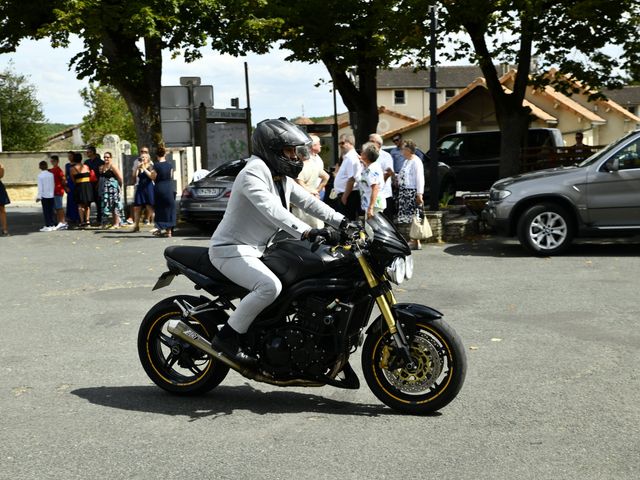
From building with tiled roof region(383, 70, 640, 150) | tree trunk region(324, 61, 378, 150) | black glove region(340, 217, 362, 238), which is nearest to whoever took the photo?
black glove region(340, 217, 362, 238)

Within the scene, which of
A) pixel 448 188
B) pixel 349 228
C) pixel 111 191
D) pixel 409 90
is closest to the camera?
pixel 349 228

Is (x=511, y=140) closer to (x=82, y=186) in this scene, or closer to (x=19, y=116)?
(x=82, y=186)

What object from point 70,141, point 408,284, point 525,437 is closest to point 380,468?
point 525,437

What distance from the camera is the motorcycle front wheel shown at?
587 centimetres

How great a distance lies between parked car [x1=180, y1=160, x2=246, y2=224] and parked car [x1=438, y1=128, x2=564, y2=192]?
9831 millimetres

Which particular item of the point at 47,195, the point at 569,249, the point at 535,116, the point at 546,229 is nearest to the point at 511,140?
the point at 569,249

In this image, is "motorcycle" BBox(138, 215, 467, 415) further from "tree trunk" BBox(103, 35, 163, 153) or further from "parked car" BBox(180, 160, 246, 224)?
"tree trunk" BBox(103, 35, 163, 153)

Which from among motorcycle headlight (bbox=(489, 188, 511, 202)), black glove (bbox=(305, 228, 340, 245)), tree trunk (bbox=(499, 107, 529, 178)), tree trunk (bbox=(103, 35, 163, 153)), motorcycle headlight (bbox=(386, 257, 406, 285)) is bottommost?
motorcycle headlight (bbox=(386, 257, 406, 285))

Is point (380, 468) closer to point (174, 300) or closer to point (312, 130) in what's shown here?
point (174, 300)

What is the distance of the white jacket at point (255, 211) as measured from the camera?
5.94m

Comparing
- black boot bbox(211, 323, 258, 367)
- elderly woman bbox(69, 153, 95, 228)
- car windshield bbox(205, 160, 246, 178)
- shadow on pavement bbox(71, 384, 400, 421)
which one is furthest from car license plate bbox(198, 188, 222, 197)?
black boot bbox(211, 323, 258, 367)

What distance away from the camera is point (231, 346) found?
6156 millimetres

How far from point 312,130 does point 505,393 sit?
71.8 ft

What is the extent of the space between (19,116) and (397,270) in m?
62.0
